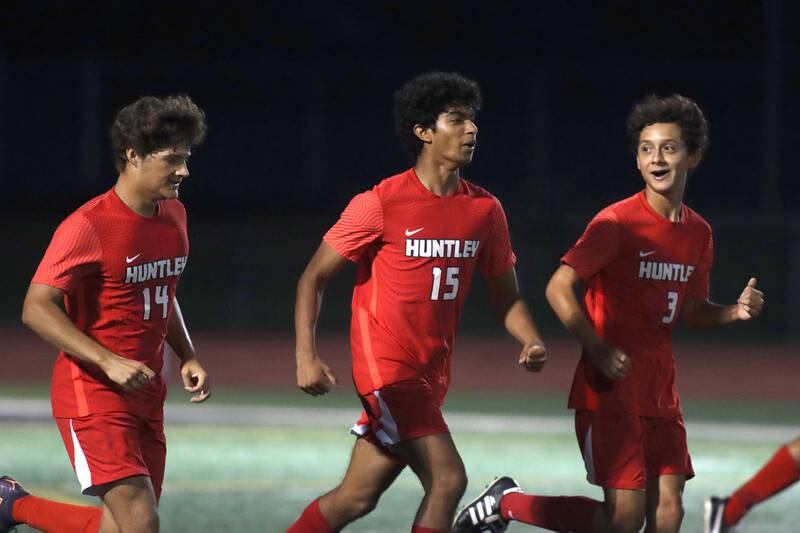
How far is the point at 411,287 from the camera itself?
6.59 meters

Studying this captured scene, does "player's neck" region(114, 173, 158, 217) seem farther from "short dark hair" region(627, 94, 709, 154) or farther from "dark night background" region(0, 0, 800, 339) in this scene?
"dark night background" region(0, 0, 800, 339)

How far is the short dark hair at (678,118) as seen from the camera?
22.4ft

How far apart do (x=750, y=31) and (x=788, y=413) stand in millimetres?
16637

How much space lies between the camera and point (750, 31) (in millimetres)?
30562

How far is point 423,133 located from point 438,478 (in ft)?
4.74

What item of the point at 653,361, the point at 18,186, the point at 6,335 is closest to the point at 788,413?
the point at 653,361

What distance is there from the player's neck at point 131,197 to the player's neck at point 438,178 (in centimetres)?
115

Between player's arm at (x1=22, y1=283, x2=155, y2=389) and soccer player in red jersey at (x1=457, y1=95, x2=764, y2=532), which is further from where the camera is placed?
soccer player in red jersey at (x1=457, y1=95, x2=764, y2=532)

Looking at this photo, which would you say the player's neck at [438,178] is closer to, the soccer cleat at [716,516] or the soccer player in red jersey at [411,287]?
the soccer player in red jersey at [411,287]

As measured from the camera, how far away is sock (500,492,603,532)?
22.7ft

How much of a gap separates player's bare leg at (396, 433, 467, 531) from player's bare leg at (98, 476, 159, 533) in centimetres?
103

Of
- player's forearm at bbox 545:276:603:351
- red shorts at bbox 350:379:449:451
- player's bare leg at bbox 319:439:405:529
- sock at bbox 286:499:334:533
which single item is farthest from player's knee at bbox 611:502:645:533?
sock at bbox 286:499:334:533

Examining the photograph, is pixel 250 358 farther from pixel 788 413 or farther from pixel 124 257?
pixel 124 257

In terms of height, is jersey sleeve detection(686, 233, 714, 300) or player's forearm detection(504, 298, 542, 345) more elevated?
jersey sleeve detection(686, 233, 714, 300)
